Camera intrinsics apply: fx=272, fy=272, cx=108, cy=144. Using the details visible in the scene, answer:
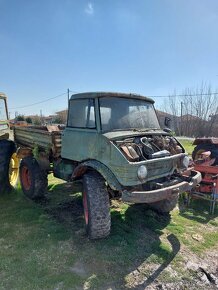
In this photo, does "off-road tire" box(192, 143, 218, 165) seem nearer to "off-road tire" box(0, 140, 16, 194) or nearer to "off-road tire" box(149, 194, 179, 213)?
"off-road tire" box(149, 194, 179, 213)

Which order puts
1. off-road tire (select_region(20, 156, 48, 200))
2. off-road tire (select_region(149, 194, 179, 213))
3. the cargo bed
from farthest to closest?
1. off-road tire (select_region(20, 156, 48, 200))
2. the cargo bed
3. off-road tire (select_region(149, 194, 179, 213))

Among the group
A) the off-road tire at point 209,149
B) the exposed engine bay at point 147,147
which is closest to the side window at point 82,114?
the exposed engine bay at point 147,147

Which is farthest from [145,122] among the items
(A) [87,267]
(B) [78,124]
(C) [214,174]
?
(A) [87,267]

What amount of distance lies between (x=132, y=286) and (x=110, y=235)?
1216 millimetres

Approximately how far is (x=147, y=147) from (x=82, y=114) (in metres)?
1.41

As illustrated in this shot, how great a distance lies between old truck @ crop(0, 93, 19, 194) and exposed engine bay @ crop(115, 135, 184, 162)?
3.26 metres

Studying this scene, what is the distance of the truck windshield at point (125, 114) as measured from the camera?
4.68 meters

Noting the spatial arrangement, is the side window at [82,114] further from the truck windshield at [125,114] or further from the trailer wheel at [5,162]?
the trailer wheel at [5,162]

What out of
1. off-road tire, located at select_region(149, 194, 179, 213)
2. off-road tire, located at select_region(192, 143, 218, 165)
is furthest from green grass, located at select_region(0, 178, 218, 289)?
off-road tire, located at select_region(192, 143, 218, 165)

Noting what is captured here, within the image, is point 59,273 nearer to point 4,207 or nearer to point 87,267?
point 87,267

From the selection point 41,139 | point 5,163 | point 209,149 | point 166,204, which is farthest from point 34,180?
point 209,149

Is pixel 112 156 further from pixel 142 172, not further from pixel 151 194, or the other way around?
pixel 151 194

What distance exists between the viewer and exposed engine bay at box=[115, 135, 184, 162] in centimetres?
413

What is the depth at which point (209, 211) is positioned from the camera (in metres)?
5.76
